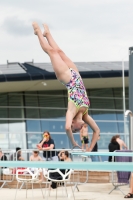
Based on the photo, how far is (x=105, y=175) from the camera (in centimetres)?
1864

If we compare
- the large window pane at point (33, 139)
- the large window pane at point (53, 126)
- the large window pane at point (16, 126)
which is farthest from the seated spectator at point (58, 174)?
the large window pane at point (53, 126)

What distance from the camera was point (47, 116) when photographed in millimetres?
32969

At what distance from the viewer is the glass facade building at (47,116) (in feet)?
102

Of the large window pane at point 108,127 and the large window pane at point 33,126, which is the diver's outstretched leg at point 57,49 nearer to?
the large window pane at point 33,126

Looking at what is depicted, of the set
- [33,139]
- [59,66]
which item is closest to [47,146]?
[59,66]

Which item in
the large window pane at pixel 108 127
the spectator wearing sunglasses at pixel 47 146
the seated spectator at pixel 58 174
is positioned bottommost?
the seated spectator at pixel 58 174

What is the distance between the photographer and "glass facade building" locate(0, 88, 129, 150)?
1220 inches

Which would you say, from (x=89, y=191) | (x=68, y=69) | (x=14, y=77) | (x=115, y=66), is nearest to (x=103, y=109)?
(x=115, y=66)

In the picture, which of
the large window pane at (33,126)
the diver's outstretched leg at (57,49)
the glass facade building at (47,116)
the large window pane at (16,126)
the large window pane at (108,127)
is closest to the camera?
the diver's outstretched leg at (57,49)

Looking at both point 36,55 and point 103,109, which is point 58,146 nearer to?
point 103,109

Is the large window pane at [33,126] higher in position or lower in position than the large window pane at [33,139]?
higher

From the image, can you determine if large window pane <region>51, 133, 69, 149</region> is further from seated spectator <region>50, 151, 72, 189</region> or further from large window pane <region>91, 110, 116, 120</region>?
seated spectator <region>50, 151, 72, 189</region>

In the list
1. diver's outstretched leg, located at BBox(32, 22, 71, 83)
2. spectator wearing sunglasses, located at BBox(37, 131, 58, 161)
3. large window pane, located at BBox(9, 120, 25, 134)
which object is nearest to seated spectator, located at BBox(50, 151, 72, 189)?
spectator wearing sunglasses, located at BBox(37, 131, 58, 161)

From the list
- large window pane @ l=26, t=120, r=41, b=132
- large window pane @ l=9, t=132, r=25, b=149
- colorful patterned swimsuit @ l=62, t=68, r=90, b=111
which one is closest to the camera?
colorful patterned swimsuit @ l=62, t=68, r=90, b=111
